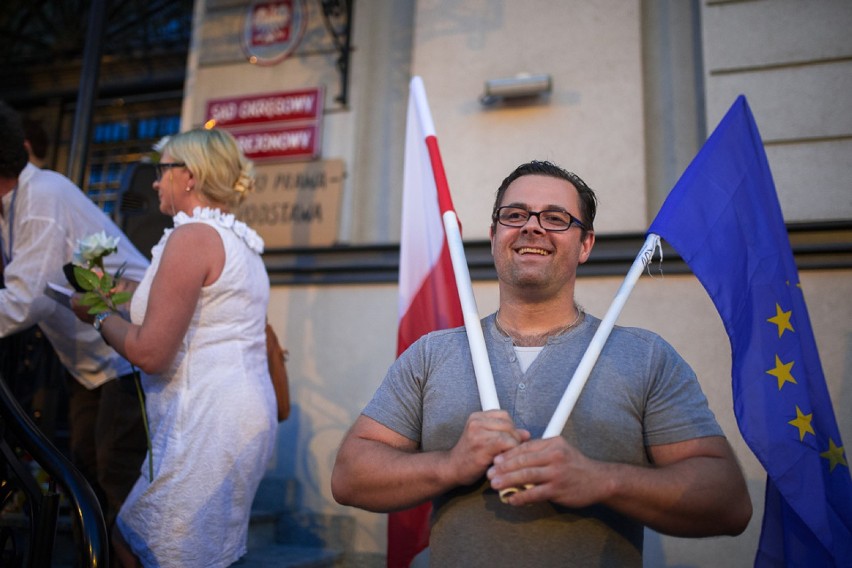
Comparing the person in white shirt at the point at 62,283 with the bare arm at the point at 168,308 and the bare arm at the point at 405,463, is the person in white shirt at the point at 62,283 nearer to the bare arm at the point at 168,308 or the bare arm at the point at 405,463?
the bare arm at the point at 168,308

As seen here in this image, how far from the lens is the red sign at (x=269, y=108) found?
17.5 feet

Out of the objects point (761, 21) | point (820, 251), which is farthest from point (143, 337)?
point (761, 21)

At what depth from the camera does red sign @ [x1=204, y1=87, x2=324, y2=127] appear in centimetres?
533

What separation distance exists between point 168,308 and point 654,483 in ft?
5.51

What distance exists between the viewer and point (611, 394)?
182 cm

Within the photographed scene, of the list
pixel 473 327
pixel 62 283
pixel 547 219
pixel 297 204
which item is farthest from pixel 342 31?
pixel 473 327

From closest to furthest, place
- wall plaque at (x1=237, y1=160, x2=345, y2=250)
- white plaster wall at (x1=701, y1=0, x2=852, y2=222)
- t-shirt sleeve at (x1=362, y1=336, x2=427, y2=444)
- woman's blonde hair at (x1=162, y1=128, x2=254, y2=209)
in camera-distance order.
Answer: t-shirt sleeve at (x1=362, y1=336, x2=427, y2=444) → woman's blonde hair at (x1=162, y1=128, x2=254, y2=209) → white plaster wall at (x1=701, y1=0, x2=852, y2=222) → wall plaque at (x1=237, y1=160, x2=345, y2=250)

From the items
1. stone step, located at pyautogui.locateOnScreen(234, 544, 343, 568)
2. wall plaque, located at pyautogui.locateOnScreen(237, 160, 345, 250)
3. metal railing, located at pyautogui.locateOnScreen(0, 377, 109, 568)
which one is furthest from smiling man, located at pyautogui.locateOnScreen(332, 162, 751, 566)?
wall plaque, located at pyautogui.locateOnScreen(237, 160, 345, 250)

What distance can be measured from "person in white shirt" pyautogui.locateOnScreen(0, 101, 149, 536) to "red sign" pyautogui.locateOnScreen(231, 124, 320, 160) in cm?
212

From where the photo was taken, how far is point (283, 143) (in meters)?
5.30

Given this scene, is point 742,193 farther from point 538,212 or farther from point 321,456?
point 321,456

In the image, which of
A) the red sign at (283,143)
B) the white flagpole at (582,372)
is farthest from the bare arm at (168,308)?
the red sign at (283,143)

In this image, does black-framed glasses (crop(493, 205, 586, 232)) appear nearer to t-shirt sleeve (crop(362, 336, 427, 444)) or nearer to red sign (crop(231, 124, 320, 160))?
t-shirt sleeve (crop(362, 336, 427, 444))

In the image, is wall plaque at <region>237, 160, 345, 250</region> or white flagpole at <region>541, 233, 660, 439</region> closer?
white flagpole at <region>541, 233, 660, 439</region>
